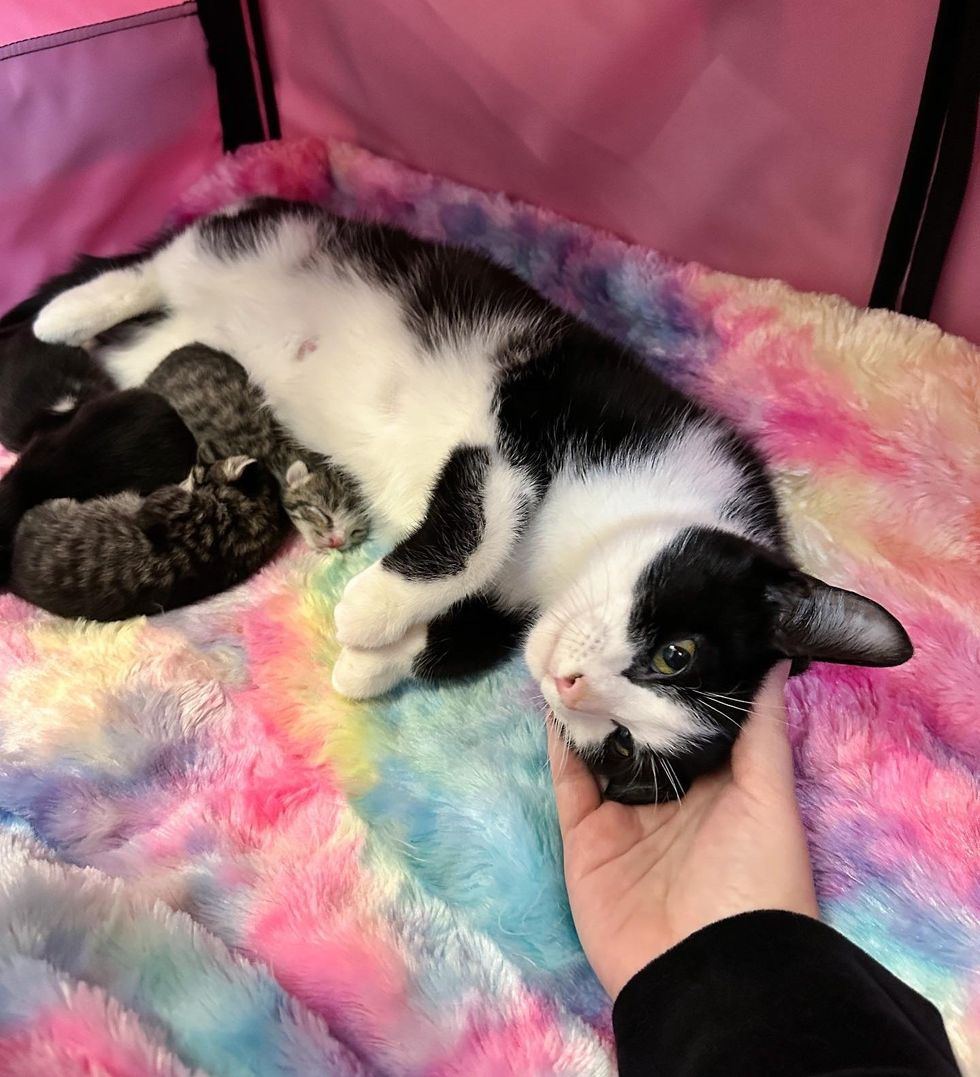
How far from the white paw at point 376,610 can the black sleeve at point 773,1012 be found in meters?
0.58

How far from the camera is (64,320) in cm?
174

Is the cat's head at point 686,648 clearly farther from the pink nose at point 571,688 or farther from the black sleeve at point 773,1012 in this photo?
the black sleeve at point 773,1012

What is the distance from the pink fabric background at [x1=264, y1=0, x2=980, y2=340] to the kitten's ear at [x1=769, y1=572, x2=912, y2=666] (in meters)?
0.69

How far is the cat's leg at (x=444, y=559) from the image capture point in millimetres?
1334

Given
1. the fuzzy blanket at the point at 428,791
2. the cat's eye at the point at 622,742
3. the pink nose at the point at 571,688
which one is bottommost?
the fuzzy blanket at the point at 428,791

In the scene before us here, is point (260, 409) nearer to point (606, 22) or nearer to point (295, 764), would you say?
point (295, 764)

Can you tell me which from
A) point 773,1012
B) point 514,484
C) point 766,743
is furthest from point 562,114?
point 773,1012

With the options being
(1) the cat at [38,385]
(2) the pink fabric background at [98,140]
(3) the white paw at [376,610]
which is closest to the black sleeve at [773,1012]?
(3) the white paw at [376,610]

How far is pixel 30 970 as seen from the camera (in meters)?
0.96

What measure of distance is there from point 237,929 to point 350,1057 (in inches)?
9.1

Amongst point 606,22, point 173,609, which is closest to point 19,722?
point 173,609

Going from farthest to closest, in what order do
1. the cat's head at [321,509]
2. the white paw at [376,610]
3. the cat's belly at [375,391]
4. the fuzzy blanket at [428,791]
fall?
the cat's head at [321,509] → the cat's belly at [375,391] → the white paw at [376,610] → the fuzzy blanket at [428,791]

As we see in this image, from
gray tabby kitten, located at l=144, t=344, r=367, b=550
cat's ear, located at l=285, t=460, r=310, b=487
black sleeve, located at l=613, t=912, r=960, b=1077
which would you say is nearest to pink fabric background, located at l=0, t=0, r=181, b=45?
gray tabby kitten, located at l=144, t=344, r=367, b=550

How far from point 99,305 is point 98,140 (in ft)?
1.12
